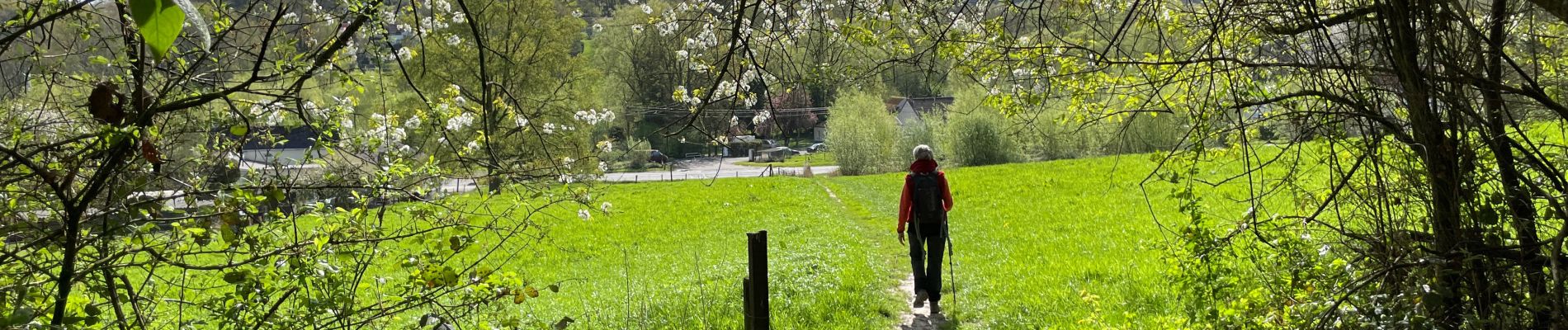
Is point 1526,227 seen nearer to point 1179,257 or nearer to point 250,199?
point 1179,257

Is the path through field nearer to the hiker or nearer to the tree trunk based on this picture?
the hiker

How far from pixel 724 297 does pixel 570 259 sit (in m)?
6.10

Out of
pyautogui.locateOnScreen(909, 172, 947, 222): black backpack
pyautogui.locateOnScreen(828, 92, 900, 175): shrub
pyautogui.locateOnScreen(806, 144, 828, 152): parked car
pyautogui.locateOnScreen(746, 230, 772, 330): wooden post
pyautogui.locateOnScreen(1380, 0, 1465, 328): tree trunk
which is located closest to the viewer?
pyautogui.locateOnScreen(1380, 0, 1465, 328): tree trunk

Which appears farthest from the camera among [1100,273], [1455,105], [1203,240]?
[1100,273]

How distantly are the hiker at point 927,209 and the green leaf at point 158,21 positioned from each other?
243 inches

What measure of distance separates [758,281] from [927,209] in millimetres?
3267

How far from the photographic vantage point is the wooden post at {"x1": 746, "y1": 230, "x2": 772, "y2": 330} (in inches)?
142

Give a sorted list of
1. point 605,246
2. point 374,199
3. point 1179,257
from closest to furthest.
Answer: point 374,199 → point 1179,257 → point 605,246

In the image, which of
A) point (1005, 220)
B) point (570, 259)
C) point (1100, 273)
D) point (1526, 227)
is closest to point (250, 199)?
point (1526, 227)

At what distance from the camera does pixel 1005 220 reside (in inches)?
555

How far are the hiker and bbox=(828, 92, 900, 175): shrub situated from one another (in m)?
30.4

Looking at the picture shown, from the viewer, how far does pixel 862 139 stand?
38.8 meters

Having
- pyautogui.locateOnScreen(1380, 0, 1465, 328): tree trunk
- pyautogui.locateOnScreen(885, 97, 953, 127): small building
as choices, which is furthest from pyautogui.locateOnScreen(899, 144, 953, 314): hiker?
pyautogui.locateOnScreen(885, 97, 953, 127): small building

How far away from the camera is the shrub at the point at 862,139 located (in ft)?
127
